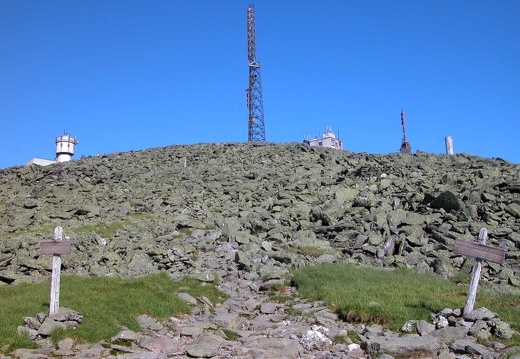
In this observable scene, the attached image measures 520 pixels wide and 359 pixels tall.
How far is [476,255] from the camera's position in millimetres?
11445

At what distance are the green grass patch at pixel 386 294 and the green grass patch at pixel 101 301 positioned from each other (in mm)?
3143

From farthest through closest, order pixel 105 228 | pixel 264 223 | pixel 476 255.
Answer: pixel 264 223 → pixel 105 228 → pixel 476 255

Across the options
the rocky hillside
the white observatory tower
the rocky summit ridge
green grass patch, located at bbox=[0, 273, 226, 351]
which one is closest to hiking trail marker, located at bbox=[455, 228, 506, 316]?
the rocky summit ridge

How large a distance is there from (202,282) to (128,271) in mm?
2543

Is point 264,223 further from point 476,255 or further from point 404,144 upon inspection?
point 404,144

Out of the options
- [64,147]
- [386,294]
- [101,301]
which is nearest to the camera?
[101,301]

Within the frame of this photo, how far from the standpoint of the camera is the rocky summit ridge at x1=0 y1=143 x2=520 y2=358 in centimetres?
1449

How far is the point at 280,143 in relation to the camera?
42531mm

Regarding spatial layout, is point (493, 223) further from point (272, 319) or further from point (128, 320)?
point (128, 320)

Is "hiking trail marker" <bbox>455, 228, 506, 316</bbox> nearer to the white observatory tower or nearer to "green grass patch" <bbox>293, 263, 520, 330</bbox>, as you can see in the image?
"green grass patch" <bbox>293, 263, 520, 330</bbox>

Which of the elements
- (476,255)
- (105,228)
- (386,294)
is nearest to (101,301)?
(386,294)

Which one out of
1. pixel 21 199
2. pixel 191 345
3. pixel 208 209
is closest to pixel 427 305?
pixel 191 345

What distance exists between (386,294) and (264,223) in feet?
30.6

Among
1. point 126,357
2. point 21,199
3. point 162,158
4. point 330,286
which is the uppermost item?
point 162,158
